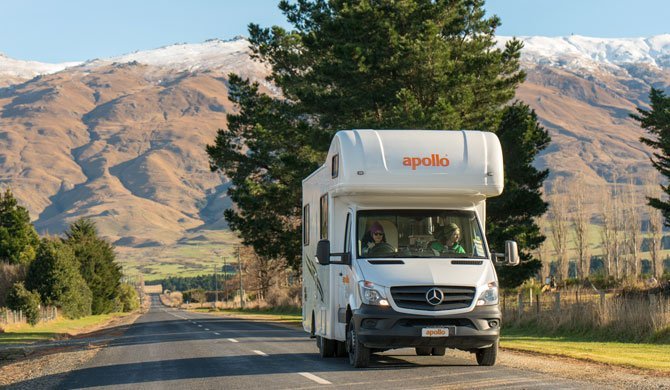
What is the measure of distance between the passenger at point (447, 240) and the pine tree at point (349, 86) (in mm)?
17614

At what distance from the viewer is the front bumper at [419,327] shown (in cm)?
1535

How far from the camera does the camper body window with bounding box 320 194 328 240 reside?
18391mm

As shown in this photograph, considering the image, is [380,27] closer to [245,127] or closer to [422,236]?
[245,127]

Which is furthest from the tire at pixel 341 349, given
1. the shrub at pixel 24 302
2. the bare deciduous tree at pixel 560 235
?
the bare deciduous tree at pixel 560 235

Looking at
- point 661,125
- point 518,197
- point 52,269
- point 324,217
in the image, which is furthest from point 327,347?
point 52,269

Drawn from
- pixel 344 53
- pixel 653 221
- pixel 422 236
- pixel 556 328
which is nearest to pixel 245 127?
pixel 344 53

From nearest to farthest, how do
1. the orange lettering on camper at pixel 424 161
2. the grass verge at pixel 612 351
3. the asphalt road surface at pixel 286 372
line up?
the asphalt road surface at pixel 286 372, the orange lettering on camper at pixel 424 161, the grass verge at pixel 612 351

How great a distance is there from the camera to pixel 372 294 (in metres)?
15.6

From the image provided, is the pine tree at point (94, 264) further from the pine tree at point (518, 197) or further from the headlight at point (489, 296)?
the headlight at point (489, 296)

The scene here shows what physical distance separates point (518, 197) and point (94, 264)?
205ft

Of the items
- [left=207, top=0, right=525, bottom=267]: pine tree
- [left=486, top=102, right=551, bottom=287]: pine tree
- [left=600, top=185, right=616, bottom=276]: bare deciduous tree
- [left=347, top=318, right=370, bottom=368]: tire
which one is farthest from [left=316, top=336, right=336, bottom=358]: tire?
[left=600, top=185, right=616, bottom=276]: bare deciduous tree

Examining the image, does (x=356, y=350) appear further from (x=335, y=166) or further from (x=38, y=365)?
(x=38, y=365)

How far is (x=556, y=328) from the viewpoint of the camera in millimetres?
30297

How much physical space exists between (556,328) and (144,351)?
42.0 ft
